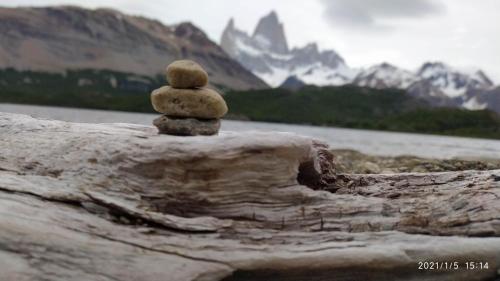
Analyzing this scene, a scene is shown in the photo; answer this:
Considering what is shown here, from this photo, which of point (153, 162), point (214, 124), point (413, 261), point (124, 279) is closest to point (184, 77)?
point (214, 124)

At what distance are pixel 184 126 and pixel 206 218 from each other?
2.40m

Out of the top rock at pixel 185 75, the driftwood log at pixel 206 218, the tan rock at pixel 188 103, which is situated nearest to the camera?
the driftwood log at pixel 206 218

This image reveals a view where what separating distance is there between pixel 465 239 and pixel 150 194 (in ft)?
18.2

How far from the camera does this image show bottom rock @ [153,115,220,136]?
1207 cm

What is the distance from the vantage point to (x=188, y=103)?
1230cm

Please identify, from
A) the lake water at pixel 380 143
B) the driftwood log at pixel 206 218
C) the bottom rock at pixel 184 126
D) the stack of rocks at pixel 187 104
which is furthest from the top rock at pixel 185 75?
the lake water at pixel 380 143

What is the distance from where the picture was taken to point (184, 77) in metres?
12.5

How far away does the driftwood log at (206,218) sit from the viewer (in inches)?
375

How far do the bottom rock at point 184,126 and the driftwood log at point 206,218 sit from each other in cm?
51

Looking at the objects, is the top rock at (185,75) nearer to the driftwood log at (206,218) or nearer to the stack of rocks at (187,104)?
the stack of rocks at (187,104)

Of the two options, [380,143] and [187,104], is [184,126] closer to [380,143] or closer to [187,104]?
[187,104]

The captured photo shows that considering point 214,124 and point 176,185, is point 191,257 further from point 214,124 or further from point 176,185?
point 214,124

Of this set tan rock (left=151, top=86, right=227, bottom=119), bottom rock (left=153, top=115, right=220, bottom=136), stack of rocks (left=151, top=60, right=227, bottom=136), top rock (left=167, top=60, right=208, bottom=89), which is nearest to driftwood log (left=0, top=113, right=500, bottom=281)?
bottom rock (left=153, top=115, right=220, bottom=136)

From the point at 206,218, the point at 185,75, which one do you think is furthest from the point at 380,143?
the point at 206,218
